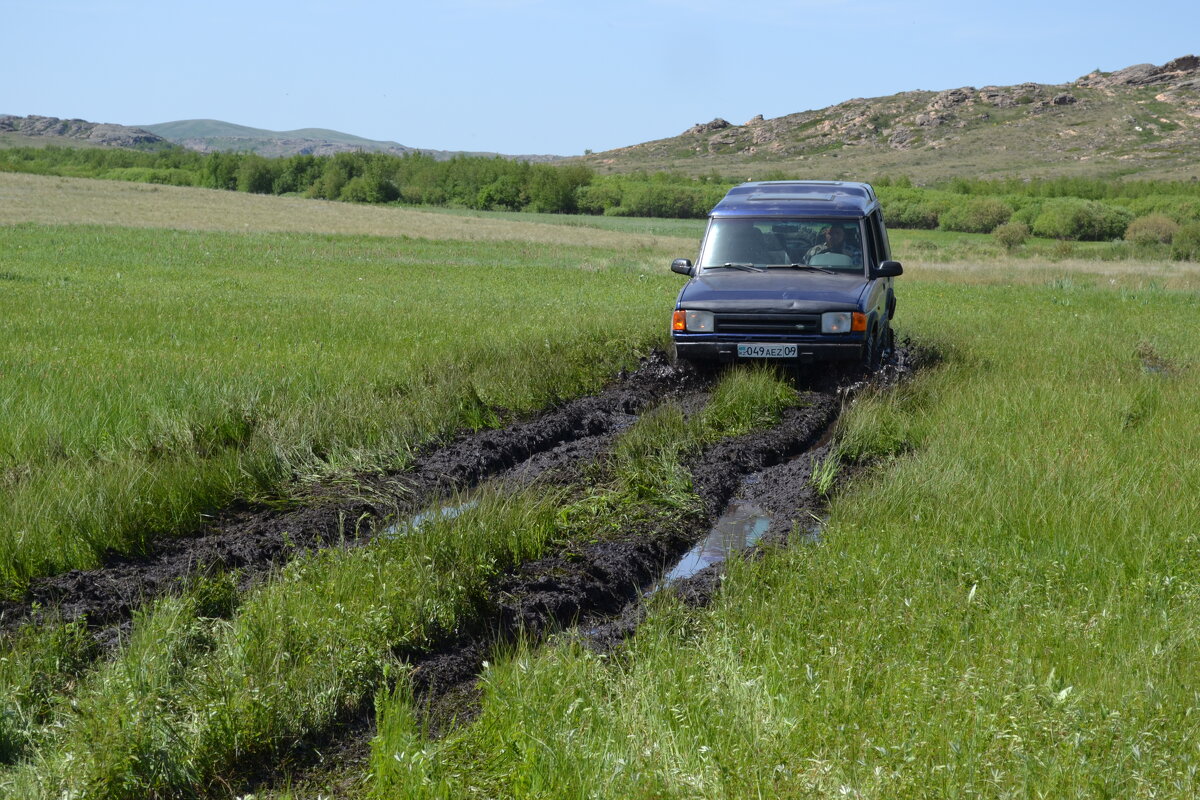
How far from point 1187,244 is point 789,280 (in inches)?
2229

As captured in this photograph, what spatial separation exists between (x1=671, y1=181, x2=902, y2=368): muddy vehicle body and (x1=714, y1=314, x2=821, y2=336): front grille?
0.01 metres

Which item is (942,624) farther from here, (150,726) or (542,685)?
(150,726)

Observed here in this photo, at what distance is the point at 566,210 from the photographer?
11900 cm

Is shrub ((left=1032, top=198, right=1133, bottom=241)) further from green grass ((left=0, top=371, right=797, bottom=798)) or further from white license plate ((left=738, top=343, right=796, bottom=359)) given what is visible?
green grass ((left=0, top=371, right=797, bottom=798))

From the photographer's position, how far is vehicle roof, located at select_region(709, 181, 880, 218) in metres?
12.1

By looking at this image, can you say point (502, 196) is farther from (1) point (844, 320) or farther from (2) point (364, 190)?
(1) point (844, 320)

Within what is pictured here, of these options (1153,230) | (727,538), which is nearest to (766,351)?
(727,538)

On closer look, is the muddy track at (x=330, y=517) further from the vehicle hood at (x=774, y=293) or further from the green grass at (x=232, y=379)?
the vehicle hood at (x=774, y=293)

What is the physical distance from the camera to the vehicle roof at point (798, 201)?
39.6 ft

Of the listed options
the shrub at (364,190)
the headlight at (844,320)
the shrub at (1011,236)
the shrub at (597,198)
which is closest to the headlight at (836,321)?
the headlight at (844,320)

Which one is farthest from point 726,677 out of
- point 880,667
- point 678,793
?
point 678,793

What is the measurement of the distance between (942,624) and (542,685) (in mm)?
1915

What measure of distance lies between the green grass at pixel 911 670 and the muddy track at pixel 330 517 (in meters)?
2.02

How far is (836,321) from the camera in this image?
10688 mm
